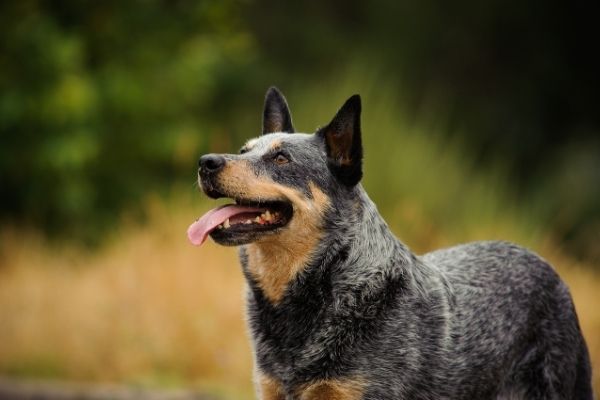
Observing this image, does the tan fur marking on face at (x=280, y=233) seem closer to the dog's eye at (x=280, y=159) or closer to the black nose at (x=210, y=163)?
the black nose at (x=210, y=163)

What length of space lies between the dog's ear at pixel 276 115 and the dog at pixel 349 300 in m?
0.38

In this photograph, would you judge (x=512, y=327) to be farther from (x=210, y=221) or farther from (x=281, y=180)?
(x=210, y=221)

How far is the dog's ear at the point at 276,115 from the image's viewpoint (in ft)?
18.1

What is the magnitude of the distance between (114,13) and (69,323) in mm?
4978

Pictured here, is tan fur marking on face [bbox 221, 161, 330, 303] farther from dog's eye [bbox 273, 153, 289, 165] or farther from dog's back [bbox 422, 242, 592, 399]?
dog's back [bbox 422, 242, 592, 399]

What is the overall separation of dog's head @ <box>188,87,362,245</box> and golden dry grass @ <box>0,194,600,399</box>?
3654mm

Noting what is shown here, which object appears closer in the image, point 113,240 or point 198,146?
point 113,240

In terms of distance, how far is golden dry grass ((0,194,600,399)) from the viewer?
892 cm

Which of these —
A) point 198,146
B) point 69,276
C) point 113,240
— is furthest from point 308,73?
point 69,276

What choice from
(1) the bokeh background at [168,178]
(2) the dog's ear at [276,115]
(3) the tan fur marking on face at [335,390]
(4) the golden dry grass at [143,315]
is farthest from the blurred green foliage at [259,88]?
(3) the tan fur marking on face at [335,390]

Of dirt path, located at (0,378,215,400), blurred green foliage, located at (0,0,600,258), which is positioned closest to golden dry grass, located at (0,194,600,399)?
dirt path, located at (0,378,215,400)

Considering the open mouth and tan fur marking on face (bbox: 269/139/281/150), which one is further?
tan fur marking on face (bbox: 269/139/281/150)

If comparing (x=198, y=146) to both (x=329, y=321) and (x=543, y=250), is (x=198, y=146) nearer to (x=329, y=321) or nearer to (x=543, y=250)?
(x=543, y=250)

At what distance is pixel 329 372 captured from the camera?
4.53 m
